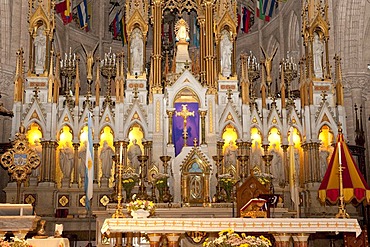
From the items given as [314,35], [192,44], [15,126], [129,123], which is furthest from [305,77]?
[192,44]

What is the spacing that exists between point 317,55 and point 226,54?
324 centimetres

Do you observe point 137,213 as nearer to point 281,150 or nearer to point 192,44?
point 281,150

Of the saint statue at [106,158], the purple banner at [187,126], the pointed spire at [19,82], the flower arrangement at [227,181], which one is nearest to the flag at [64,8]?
the pointed spire at [19,82]

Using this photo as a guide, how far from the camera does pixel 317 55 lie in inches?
797

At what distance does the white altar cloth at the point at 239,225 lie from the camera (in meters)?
10.0

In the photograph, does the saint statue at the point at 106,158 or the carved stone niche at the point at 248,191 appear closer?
the carved stone niche at the point at 248,191

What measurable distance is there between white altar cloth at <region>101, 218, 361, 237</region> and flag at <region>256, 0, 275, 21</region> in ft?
70.5

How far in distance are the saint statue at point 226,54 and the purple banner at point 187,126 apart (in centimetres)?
183

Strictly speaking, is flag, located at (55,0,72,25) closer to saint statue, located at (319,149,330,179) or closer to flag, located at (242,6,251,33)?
flag, located at (242,6,251,33)

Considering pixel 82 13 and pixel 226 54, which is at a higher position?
pixel 82 13

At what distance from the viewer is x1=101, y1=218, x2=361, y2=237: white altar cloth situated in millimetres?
10008

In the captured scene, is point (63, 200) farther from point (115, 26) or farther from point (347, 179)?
point (115, 26)

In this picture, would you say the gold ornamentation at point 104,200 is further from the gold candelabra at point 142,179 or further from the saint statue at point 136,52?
the saint statue at point 136,52

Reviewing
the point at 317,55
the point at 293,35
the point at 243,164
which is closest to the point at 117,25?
the point at 293,35
